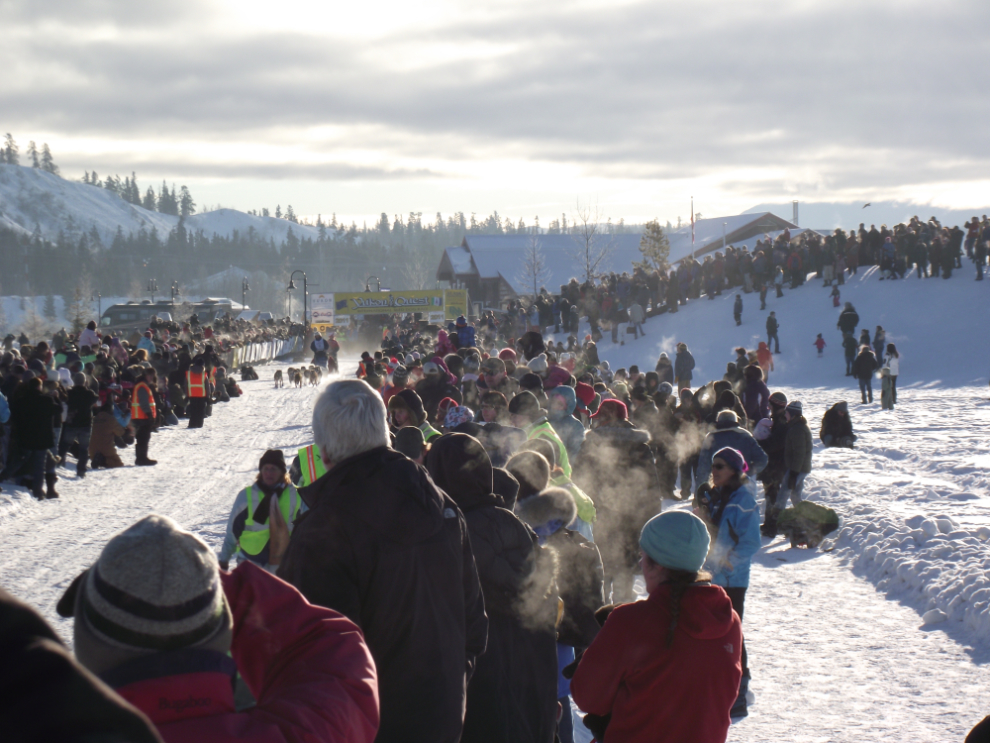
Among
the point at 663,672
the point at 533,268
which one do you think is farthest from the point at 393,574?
the point at 533,268

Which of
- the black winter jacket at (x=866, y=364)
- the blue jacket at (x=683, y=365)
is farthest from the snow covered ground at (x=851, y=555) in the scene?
the blue jacket at (x=683, y=365)

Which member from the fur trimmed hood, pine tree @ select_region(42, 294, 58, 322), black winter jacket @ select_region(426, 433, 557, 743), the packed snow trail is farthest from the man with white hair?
pine tree @ select_region(42, 294, 58, 322)

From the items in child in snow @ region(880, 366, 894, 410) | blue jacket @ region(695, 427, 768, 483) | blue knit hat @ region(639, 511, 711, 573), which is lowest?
child in snow @ region(880, 366, 894, 410)

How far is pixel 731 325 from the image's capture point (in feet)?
93.8

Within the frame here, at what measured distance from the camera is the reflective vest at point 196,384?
18697 millimetres

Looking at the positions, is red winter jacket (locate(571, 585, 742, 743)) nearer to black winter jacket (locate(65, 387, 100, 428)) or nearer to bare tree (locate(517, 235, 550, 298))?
black winter jacket (locate(65, 387, 100, 428))

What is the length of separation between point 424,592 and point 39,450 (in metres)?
10.5

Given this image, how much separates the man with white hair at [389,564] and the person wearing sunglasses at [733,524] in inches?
105

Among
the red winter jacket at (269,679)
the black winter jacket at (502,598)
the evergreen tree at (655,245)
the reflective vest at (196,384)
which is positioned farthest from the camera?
the evergreen tree at (655,245)

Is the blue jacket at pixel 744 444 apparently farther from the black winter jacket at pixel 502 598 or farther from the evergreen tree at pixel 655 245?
the evergreen tree at pixel 655 245

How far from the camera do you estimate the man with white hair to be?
2414 millimetres

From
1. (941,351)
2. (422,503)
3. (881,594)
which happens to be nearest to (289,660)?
(422,503)

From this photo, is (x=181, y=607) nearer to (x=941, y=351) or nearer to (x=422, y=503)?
(x=422, y=503)

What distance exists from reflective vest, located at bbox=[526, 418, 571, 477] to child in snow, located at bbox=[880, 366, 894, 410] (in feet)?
49.5
